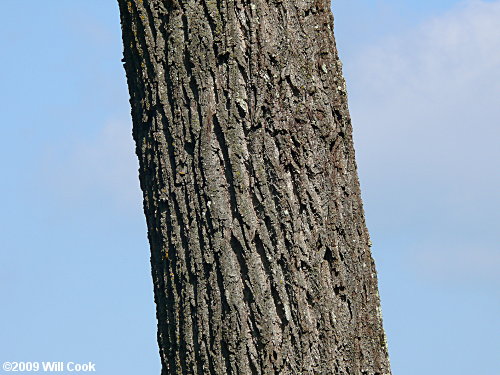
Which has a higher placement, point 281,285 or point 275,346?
point 281,285

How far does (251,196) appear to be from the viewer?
337 cm

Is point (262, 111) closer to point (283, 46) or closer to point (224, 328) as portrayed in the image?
point (283, 46)

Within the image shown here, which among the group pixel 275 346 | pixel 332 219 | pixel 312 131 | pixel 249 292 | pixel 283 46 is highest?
pixel 283 46

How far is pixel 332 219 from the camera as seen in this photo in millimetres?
3447

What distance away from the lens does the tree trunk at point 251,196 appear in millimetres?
3318

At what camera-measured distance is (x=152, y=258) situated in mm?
3578

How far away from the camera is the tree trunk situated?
3.32m

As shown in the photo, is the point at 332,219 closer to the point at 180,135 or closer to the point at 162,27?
the point at 180,135

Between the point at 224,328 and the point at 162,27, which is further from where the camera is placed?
the point at 162,27

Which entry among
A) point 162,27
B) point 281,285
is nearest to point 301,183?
point 281,285

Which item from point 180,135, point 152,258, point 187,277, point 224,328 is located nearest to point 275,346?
point 224,328

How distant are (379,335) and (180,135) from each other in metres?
1.14

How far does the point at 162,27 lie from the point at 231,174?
690mm

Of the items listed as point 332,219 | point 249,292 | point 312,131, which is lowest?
point 249,292
